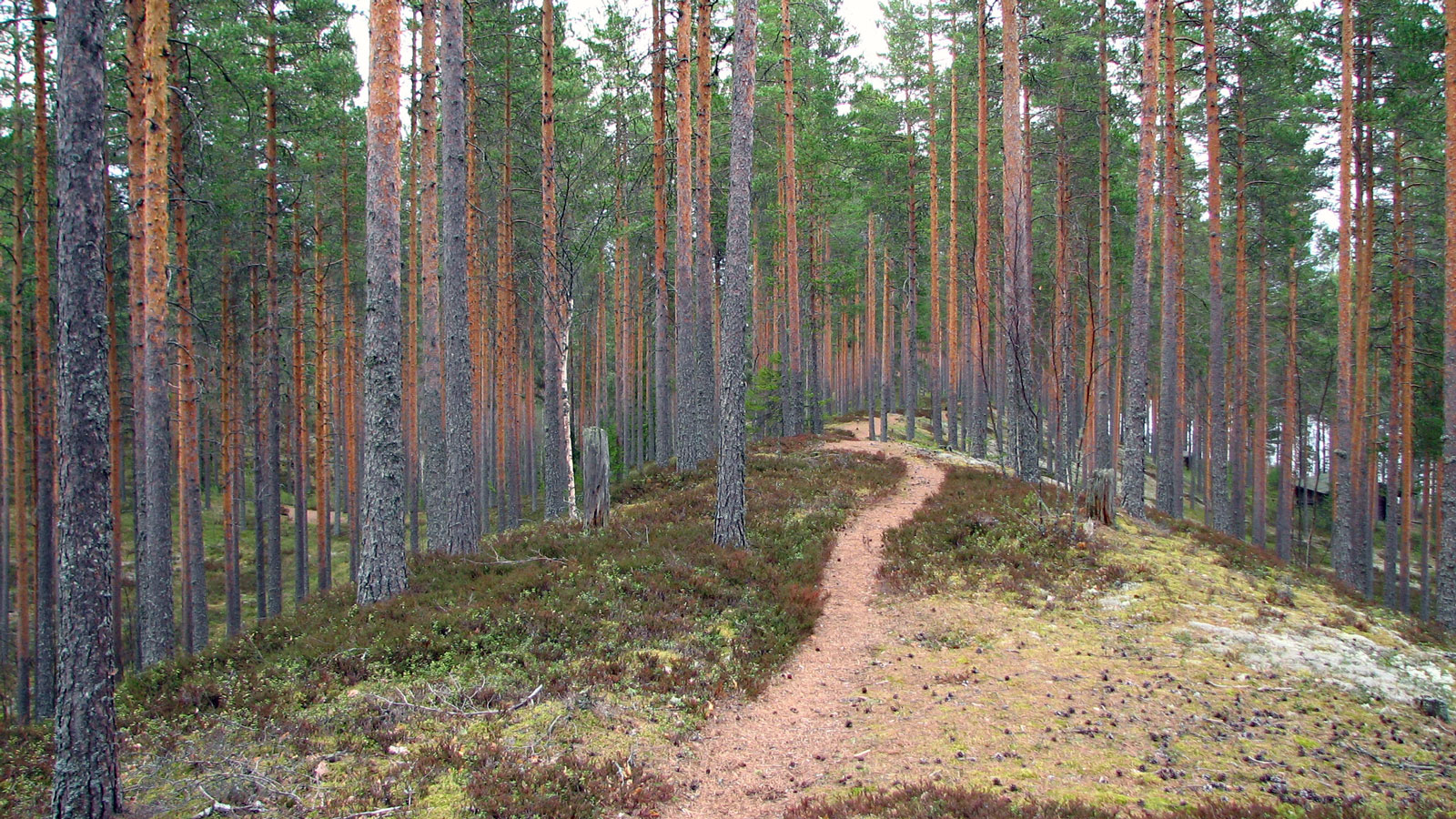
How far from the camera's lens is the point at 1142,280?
1384 centimetres

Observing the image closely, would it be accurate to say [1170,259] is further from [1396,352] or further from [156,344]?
[156,344]

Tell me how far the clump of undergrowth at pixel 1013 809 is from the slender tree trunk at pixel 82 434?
442cm

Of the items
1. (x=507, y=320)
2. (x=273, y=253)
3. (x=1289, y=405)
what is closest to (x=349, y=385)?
(x=507, y=320)

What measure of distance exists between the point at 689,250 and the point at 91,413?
1351cm

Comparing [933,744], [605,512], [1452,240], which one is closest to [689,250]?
[605,512]

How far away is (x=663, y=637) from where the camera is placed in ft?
25.4

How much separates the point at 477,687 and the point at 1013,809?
445 centimetres

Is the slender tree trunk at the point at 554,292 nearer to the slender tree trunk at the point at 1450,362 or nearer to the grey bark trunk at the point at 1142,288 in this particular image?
the grey bark trunk at the point at 1142,288

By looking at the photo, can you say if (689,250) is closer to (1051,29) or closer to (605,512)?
(605,512)

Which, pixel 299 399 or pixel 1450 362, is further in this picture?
pixel 299 399

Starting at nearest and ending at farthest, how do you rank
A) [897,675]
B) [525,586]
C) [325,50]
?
[897,675] → [525,586] → [325,50]

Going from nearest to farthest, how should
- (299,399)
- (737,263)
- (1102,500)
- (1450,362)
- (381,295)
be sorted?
1. (381,295)
2. (737,263)
3. (1450,362)
4. (1102,500)
5. (299,399)

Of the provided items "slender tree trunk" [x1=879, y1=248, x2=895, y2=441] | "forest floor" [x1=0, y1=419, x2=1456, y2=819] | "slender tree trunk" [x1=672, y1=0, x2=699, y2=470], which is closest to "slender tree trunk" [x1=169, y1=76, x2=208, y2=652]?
"forest floor" [x1=0, y1=419, x2=1456, y2=819]

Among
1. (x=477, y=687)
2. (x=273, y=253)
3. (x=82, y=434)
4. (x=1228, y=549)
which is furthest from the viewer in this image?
(x=273, y=253)
